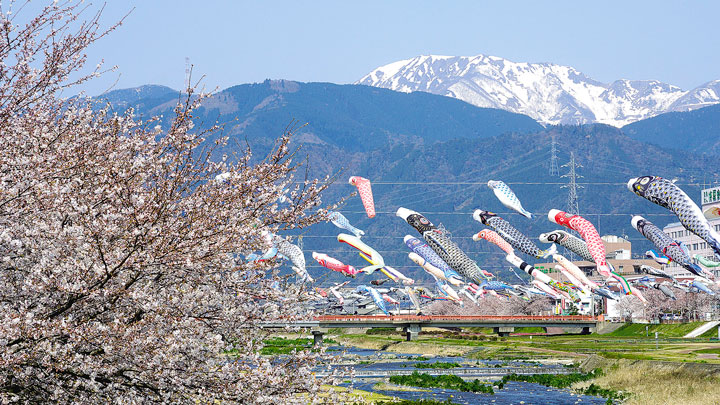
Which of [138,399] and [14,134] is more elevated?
[14,134]

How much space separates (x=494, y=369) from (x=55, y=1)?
55.2 meters

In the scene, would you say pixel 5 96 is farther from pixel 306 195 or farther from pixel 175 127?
pixel 306 195

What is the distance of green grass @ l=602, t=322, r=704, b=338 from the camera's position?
315 ft

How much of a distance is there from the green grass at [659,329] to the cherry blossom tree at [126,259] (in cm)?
8917

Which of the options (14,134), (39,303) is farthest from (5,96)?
(39,303)

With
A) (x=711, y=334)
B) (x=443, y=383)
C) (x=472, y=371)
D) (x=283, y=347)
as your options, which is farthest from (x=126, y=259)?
(x=711, y=334)

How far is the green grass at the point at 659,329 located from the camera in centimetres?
9588

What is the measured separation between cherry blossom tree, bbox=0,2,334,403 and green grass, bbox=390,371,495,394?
36.8 meters

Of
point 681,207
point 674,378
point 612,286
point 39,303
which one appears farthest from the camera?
point 612,286

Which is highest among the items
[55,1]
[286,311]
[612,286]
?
[55,1]

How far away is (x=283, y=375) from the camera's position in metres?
13.2

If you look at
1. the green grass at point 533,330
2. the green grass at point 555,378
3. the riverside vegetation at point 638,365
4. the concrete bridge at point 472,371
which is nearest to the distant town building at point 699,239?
the green grass at point 533,330

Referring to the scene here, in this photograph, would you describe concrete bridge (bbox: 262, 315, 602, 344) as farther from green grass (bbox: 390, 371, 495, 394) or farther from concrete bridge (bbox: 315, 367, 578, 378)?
green grass (bbox: 390, 371, 495, 394)

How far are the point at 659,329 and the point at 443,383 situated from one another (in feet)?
202
